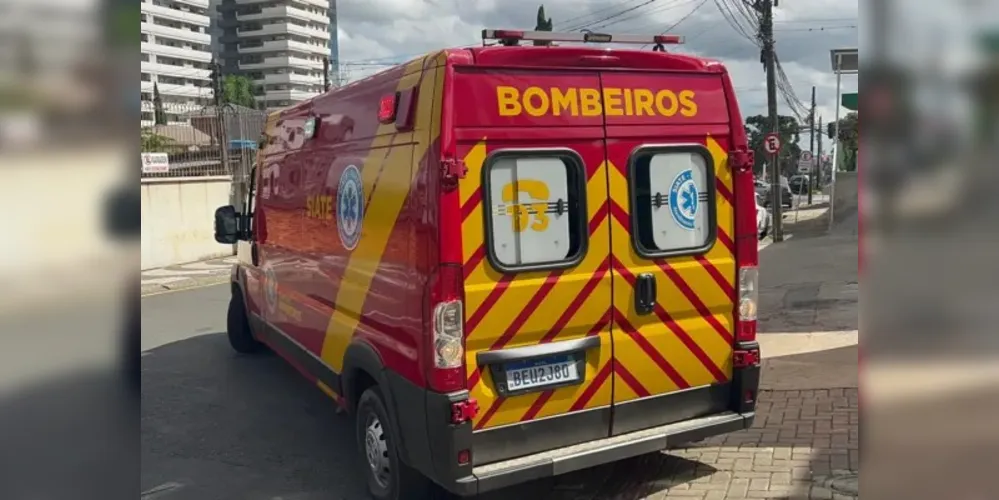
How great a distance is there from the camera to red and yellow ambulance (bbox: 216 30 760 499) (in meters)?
4.00

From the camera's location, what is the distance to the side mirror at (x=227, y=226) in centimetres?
782

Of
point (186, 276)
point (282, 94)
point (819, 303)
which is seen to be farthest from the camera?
point (282, 94)

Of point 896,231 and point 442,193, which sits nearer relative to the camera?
point 896,231

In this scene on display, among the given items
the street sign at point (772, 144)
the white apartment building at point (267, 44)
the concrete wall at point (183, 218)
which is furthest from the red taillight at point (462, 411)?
the white apartment building at point (267, 44)

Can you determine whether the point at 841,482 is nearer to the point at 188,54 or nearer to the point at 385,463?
the point at 385,463

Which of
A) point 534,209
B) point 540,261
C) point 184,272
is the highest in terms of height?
point 534,209

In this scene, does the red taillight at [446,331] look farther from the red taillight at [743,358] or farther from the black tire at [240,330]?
the black tire at [240,330]

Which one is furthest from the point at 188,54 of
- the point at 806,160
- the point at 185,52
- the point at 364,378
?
the point at 364,378

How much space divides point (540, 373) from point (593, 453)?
53 centimetres

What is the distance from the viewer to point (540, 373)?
167 inches

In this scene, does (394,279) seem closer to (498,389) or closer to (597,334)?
(498,389)

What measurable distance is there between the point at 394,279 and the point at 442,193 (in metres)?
0.68

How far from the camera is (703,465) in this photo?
5156 millimetres

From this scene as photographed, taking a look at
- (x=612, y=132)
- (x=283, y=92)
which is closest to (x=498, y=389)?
(x=612, y=132)
